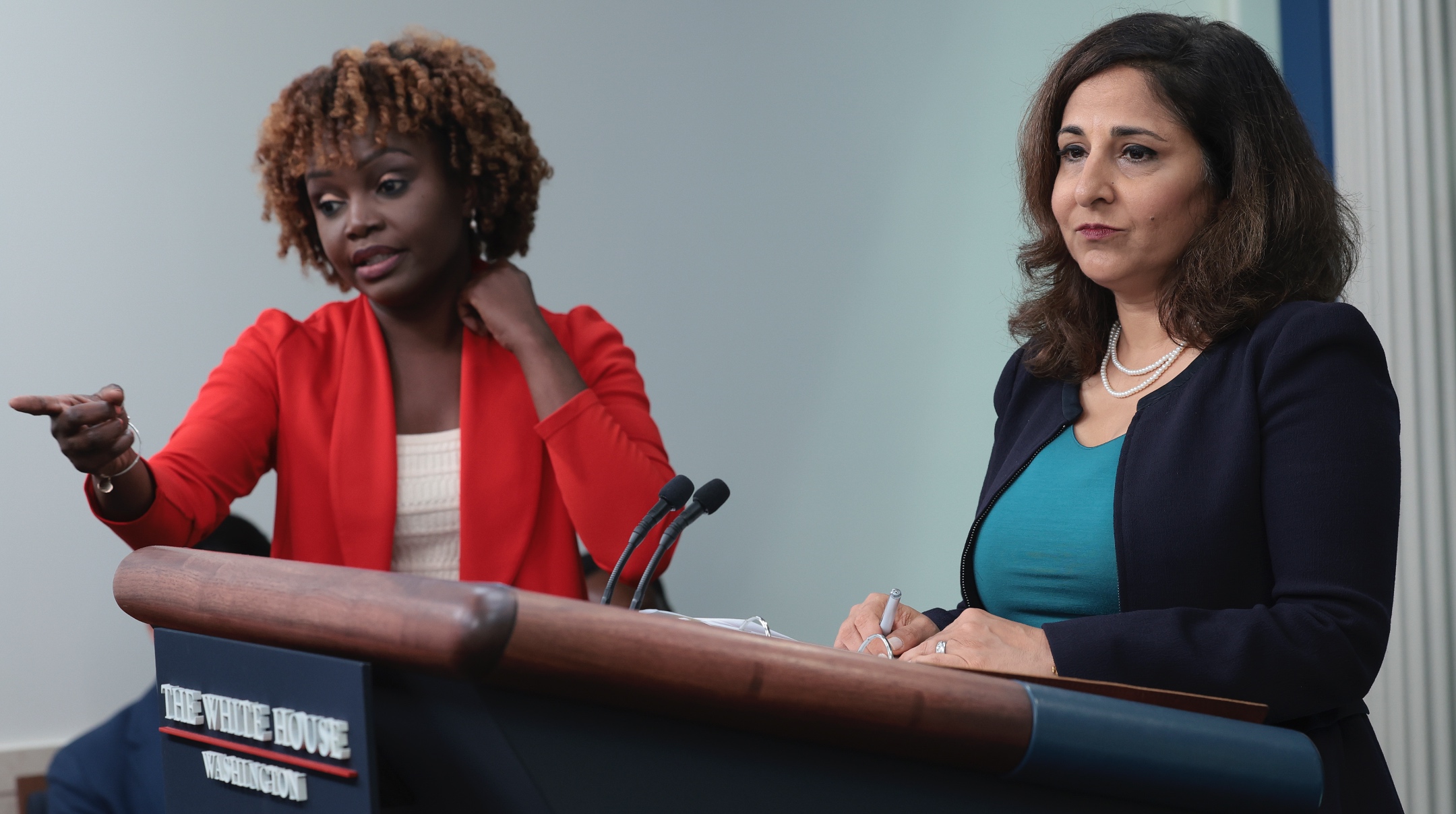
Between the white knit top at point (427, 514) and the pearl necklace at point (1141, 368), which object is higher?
the pearl necklace at point (1141, 368)

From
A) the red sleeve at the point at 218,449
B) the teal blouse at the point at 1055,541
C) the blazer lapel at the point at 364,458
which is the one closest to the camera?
the teal blouse at the point at 1055,541

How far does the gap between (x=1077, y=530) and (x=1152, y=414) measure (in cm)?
15

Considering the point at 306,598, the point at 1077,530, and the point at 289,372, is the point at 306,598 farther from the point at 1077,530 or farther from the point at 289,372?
the point at 289,372

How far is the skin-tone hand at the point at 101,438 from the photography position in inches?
52.7

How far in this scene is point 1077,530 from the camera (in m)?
1.26

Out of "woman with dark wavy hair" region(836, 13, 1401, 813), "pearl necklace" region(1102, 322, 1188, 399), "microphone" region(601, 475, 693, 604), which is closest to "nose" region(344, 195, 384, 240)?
"microphone" region(601, 475, 693, 604)

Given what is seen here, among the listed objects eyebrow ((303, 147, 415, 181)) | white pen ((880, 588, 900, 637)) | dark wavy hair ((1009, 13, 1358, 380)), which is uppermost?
eyebrow ((303, 147, 415, 181))

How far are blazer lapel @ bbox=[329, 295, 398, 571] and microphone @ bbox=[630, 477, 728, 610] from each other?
0.59 meters

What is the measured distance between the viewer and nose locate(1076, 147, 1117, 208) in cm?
132

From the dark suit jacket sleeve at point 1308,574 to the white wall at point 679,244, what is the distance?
94.9 inches

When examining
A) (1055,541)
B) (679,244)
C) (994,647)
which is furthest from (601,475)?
(679,244)

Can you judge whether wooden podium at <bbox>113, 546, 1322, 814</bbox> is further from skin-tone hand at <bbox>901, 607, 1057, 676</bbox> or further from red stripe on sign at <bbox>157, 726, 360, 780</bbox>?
skin-tone hand at <bbox>901, 607, 1057, 676</bbox>

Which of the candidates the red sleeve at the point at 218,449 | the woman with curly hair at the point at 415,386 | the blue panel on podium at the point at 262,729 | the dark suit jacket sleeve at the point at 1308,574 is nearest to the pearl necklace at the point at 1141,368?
the dark suit jacket sleeve at the point at 1308,574

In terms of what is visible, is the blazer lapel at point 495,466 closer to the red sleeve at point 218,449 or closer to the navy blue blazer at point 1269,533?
the red sleeve at point 218,449
